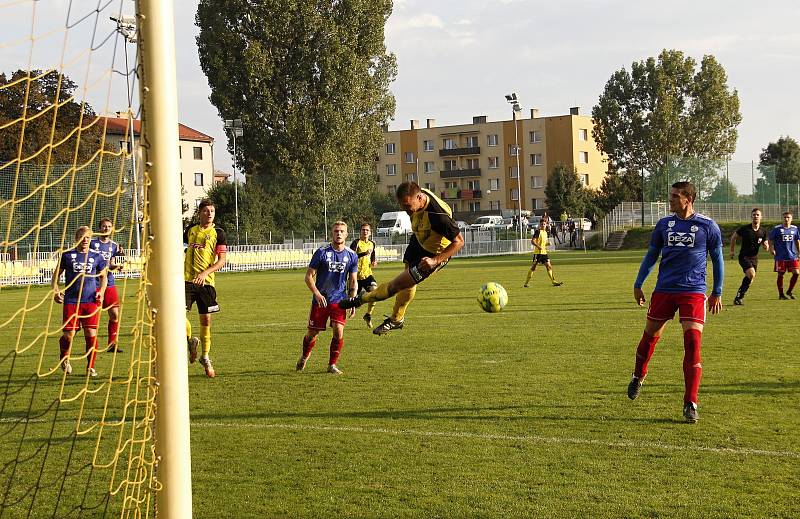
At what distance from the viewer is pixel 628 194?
253 ft

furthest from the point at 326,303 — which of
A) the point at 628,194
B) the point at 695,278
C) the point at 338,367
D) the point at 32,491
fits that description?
the point at 628,194

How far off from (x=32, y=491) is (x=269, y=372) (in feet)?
17.5

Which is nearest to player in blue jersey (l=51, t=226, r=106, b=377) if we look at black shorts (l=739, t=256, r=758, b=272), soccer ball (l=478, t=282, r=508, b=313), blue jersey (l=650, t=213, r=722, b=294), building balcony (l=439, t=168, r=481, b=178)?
soccer ball (l=478, t=282, r=508, b=313)

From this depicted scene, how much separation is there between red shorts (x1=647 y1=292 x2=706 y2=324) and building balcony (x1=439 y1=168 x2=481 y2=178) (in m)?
92.0

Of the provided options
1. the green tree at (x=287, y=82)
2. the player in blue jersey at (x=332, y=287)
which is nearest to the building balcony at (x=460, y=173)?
the green tree at (x=287, y=82)

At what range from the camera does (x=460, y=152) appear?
100812mm

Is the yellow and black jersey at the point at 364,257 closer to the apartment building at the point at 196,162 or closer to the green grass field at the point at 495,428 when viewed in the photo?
the green grass field at the point at 495,428

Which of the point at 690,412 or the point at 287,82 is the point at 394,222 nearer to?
the point at 287,82

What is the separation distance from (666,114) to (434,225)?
6865 cm

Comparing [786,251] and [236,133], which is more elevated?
[236,133]

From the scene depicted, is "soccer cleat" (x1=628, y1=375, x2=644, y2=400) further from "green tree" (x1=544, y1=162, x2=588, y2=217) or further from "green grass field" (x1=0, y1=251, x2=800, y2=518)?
"green tree" (x1=544, y1=162, x2=588, y2=217)

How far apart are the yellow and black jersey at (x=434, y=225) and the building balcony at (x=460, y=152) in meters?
92.0

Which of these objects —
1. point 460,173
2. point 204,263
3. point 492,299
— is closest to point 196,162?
point 460,173

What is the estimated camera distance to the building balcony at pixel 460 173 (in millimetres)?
100125
